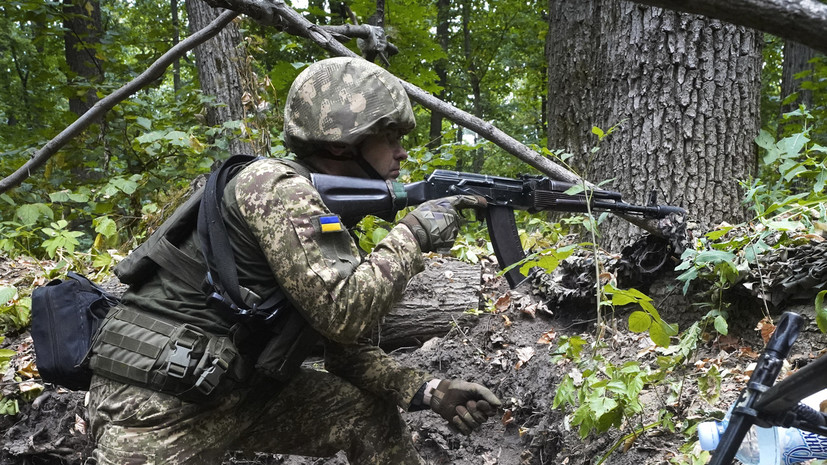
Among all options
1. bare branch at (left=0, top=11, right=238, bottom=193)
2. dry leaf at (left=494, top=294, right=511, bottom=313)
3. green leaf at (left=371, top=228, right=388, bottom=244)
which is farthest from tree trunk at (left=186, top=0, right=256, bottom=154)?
dry leaf at (left=494, top=294, right=511, bottom=313)

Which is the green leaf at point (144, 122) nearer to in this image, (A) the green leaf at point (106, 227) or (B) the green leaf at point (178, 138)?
(B) the green leaf at point (178, 138)

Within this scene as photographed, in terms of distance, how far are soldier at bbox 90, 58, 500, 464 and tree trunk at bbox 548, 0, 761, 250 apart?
1594mm

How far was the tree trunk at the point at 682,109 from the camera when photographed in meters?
3.76

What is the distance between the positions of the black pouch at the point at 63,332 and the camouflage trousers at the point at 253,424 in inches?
5.0

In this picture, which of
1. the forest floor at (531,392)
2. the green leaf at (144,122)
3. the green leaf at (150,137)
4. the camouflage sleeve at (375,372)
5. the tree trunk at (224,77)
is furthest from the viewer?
the tree trunk at (224,77)

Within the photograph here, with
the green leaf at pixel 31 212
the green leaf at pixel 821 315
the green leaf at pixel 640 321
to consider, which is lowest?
the green leaf at pixel 31 212

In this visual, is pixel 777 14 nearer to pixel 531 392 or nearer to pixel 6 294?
pixel 531 392

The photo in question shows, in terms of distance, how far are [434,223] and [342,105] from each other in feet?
2.09

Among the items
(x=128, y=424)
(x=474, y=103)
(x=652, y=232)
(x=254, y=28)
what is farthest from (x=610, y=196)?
(x=474, y=103)

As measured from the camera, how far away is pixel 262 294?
243 cm

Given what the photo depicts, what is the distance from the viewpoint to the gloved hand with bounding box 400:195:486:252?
260cm

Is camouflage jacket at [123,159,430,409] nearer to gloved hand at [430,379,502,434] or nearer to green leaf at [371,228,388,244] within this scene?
gloved hand at [430,379,502,434]

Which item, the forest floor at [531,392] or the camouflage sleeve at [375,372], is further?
the camouflage sleeve at [375,372]

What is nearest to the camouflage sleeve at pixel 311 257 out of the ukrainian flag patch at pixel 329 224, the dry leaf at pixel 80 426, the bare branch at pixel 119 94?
the ukrainian flag patch at pixel 329 224
